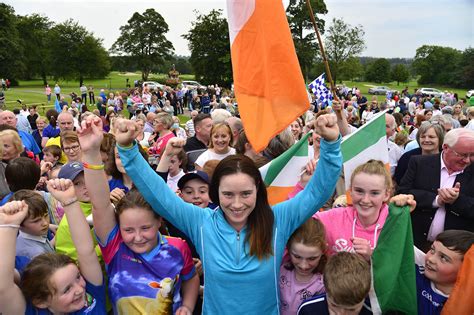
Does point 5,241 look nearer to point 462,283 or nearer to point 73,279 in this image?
point 73,279

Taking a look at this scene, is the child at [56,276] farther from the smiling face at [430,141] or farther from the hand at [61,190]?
the smiling face at [430,141]

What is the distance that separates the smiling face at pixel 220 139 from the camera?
17.1 feet

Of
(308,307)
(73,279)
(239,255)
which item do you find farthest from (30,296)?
(308,307)

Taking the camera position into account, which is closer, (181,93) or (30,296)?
(30,296)

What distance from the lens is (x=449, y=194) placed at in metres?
3.43

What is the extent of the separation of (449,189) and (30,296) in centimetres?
321

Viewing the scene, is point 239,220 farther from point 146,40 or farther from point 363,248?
point 146,40

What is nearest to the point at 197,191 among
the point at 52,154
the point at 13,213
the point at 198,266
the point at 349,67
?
the point at 198,266

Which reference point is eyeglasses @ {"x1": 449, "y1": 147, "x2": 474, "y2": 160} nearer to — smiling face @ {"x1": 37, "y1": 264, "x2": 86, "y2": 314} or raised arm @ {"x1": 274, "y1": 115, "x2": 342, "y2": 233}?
raised arm @ {"x1": 274, "y1": 115, "x2": 342, "y2": 233}

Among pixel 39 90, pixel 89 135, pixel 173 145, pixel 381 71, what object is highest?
pixel 381 71

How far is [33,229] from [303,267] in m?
1.87

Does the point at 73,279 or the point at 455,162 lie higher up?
the point at 455,162

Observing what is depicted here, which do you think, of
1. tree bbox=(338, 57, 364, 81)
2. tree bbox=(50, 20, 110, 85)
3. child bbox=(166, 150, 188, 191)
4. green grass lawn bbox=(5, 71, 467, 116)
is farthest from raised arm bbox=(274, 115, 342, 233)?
tree bbox=(50, 20, 110, 85)

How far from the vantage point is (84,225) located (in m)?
2.43
